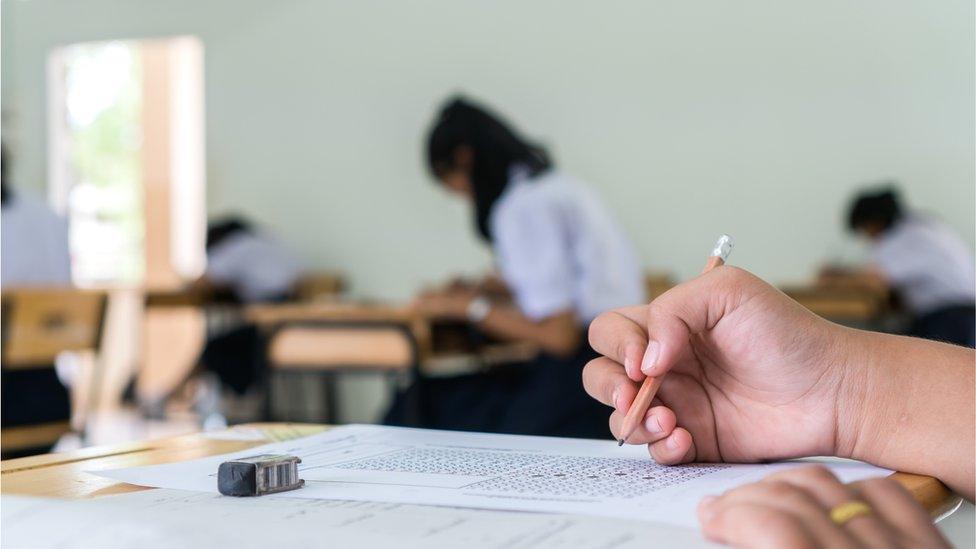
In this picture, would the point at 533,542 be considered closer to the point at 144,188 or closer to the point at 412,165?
the point at 412,165

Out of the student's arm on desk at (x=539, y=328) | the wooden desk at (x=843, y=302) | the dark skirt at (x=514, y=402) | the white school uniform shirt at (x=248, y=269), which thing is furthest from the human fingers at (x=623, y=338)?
the white school uniform shirt at (x=248, y=269)

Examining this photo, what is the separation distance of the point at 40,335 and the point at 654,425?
206 centimetres

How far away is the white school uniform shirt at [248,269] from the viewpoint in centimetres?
595

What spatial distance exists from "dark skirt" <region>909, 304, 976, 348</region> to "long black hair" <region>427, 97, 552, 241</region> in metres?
1.97

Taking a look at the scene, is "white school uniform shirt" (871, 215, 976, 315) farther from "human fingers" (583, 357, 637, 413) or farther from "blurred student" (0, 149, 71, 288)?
"human fingers" (583, 357, 637, 413)

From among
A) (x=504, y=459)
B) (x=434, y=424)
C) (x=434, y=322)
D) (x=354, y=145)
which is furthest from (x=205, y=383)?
(x=504, y=459)

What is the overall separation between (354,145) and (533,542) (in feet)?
19.4

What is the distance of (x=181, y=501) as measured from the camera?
22.9 inches

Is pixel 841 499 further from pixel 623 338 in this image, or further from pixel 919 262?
pixel 919 262

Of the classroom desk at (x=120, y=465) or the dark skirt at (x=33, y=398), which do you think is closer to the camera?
the classroom desk at (x=120, y=465)

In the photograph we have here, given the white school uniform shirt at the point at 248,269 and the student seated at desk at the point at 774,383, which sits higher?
the student seated at desk at the point at 774,383

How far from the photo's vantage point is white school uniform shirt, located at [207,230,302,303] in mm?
5953

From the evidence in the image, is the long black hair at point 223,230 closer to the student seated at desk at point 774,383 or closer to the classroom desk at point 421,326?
the classroom desk at point 421,326

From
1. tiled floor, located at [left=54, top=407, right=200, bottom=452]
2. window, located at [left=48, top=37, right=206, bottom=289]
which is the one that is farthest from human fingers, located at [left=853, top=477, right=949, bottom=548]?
window, located at [left=48, top=37, right=206, bottom=289]
